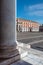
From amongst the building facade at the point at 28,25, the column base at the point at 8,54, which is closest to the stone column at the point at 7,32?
the column base at the point at 8,54

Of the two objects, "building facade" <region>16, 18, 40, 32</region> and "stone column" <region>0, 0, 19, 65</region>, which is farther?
"building facade" <region>16, 18, 40, 32</region>

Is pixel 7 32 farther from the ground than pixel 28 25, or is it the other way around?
pixel 28 25

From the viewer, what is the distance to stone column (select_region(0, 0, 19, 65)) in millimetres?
2445

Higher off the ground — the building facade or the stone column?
the building facade

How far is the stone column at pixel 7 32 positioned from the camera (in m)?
2.45

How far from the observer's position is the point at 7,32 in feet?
8.21

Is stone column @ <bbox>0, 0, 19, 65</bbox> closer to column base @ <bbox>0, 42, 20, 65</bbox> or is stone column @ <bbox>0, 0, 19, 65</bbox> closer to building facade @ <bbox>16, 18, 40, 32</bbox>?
column base @ <bbox>0, 42, 20, 65</bbox>

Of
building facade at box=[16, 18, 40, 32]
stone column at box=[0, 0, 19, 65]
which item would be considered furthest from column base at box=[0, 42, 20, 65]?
building facade at box=[16, 18, 40, 32]

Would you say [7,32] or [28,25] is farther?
[28,25]

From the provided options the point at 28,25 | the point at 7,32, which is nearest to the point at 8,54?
the point at 7,32

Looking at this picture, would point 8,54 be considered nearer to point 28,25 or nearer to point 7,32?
point 7,32

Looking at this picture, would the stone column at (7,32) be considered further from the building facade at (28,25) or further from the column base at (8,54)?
the building facade at (28,25)

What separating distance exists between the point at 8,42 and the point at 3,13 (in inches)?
27.5

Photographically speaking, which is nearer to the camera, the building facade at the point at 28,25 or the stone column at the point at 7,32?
the stone column at the point at 7,32
